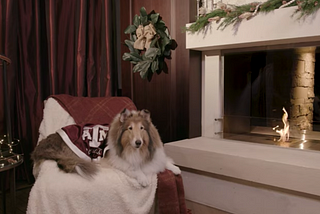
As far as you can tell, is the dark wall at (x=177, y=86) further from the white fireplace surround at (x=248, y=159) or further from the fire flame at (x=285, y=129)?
the fire flame at (x=285, y=129)

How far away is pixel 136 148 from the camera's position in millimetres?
1694

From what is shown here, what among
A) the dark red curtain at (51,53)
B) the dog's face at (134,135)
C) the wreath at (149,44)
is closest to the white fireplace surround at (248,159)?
the wreath at (149,44)

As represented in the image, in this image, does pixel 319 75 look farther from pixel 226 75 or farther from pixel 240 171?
pixel 240 171

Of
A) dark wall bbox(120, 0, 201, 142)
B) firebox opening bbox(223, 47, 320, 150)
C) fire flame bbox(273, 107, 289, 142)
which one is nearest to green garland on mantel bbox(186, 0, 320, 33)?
dark wall bbox(120, 0, 201, 142)

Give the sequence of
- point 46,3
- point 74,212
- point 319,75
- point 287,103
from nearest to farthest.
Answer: point 74,212 → point 319,75 → point 287,103 → point 46,3

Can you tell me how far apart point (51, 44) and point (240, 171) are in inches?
82.1

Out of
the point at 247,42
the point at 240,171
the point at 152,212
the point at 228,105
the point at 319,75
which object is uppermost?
Answer: the point at 247,42

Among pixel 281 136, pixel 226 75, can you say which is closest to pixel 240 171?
pixel 281 136

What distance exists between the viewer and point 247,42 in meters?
2.15

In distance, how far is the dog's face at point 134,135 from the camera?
1.69 meters

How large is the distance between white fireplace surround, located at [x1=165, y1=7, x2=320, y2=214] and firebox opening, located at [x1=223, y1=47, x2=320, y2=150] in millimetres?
89

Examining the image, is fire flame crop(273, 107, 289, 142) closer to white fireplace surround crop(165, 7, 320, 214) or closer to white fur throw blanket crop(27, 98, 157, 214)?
white fireplace surround crop(165, 7, 320, 214)

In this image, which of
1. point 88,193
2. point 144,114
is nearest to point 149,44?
point 144,114

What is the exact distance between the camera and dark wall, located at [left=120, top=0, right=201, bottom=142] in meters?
2.55
